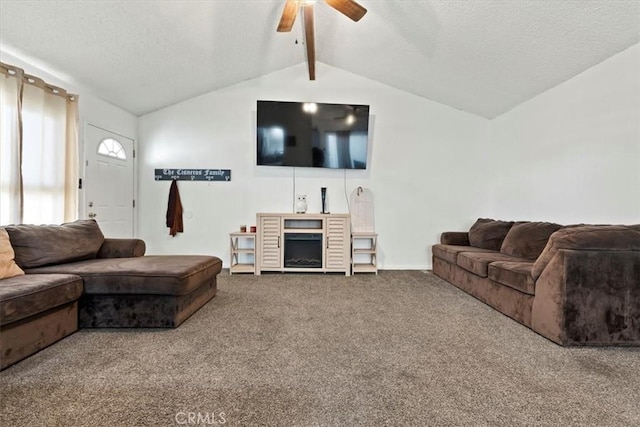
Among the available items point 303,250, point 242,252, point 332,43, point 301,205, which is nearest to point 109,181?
point 242,252

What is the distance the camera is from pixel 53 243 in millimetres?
2578

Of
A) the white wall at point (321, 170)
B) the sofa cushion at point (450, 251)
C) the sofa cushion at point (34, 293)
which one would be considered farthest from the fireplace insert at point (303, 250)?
the sofa cushion at point (34, 293)

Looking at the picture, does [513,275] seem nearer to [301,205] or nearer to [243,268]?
[301,205]

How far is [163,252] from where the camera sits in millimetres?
4754

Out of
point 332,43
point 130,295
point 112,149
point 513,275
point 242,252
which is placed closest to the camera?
point 130,295

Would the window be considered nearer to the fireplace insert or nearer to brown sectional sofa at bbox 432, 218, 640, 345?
the fireplace insert

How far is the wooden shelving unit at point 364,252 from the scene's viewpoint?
4.37 metres

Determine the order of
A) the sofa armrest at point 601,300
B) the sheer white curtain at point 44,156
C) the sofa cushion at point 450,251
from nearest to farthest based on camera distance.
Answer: the sofa armrest at point 601,300
the sheer white curtain at point 44,156
the sofa cushion at point 450,251

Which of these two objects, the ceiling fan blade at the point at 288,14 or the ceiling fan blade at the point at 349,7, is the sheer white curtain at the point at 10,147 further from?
the ceiling fan blade at the point at 349,7

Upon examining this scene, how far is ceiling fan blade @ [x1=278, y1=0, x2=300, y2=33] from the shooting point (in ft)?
8.29

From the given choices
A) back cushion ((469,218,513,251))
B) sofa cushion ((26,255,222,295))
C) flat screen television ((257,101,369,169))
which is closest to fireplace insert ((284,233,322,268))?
flat screen television ((257,101,369,169))

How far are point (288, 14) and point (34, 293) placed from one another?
2.84m

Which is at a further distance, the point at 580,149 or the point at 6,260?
the point at 580,149

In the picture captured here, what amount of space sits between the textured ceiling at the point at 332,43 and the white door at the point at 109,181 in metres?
0.58
